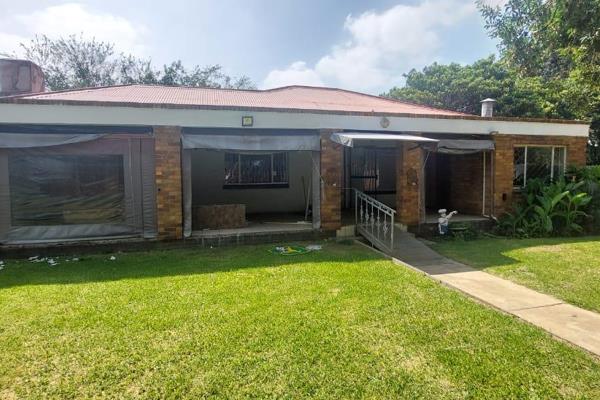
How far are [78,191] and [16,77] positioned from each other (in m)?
4.37

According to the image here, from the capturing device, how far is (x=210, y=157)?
11664mm

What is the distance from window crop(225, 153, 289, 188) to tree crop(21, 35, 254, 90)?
773 inches

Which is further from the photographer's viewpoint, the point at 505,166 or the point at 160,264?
the point at 505,166

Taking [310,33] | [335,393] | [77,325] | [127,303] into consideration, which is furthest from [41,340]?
[310,33]

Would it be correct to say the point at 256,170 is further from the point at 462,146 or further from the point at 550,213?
the point at 550,213

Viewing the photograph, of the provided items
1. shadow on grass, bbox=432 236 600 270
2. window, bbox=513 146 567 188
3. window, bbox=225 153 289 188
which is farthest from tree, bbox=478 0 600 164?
window, bbox=225 153 289 188

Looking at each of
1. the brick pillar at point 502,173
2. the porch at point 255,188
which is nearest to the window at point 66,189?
the porch at point 255,188

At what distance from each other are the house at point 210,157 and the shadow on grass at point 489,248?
4.32 ft

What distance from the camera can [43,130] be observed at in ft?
24.8

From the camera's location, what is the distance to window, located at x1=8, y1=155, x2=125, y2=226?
757 cm

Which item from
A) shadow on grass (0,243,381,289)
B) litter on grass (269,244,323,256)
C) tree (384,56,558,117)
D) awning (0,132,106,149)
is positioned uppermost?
tree (384,56,558,117)

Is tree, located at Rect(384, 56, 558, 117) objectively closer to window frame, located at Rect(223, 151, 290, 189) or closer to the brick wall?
the brick wall

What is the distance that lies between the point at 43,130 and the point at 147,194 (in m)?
2.34

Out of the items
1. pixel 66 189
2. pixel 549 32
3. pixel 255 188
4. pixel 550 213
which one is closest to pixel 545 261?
pixel 550 213
